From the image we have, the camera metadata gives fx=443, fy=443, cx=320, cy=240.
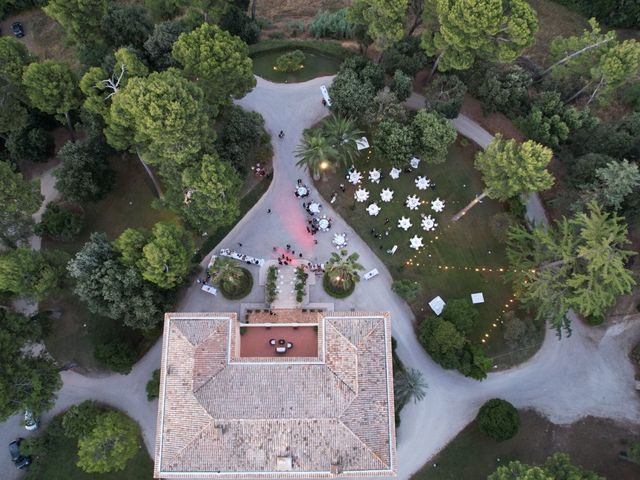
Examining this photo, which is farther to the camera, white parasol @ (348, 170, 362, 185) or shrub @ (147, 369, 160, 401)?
white parasol @ (348, 170, 362, 185)

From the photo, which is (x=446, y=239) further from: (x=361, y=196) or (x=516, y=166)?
(x=516, y=166)

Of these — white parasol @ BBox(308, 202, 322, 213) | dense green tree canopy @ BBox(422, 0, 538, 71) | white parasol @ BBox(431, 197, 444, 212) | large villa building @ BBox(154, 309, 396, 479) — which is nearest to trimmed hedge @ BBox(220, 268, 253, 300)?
large villa building @ BBox(154, 309, 396, 479)

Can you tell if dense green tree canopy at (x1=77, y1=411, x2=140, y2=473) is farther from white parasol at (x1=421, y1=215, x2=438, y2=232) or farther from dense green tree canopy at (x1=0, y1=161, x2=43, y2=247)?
white parasol at (x1=421, y1=215, x2=438, y2=232)

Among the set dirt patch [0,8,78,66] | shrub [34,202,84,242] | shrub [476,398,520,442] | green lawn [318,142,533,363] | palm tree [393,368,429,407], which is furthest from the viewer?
dirt patch [0,8,78,66]

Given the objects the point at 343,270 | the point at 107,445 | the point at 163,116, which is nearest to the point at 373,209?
the point at 343,270

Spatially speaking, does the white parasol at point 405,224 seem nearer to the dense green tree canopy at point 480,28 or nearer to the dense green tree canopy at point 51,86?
the dense green tree canopy at point 480,28

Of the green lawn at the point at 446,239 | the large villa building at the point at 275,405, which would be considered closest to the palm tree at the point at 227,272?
the large villa building at the point at 275,405
